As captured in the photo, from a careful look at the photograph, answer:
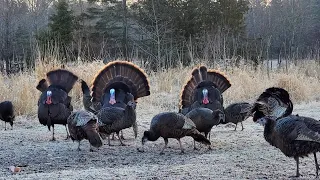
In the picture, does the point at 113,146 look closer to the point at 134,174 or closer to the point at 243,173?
the point at 134,174

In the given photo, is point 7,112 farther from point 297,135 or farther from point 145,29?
point 145,29

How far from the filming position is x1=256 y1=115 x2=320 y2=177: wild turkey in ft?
16.8

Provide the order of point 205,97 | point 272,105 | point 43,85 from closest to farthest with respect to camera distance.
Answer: point 272,105, point 205,97, point 43,85

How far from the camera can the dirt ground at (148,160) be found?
5543 millimetres

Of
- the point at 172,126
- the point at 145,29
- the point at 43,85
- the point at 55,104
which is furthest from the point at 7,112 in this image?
the point at 145,29

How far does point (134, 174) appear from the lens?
18.1ft

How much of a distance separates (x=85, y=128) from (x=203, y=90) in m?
2.66

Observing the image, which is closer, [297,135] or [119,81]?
[297,135]

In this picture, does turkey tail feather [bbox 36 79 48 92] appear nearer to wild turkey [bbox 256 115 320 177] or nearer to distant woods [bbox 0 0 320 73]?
wild turkey [bbox 256 115 320 177]

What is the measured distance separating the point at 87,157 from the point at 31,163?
0.79 metres

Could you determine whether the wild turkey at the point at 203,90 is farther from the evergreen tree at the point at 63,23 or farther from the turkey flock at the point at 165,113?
the evergreen tree at the point at 63,23

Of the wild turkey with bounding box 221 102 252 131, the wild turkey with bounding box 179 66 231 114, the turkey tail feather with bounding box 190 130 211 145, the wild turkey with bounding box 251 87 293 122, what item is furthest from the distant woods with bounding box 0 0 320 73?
the wild turkey with bounding box 251 87 293 122

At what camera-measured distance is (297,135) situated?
16.9ft

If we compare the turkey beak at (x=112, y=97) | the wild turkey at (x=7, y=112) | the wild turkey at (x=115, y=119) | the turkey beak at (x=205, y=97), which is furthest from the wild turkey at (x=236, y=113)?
the wild turkey at (x=7, y=112)
